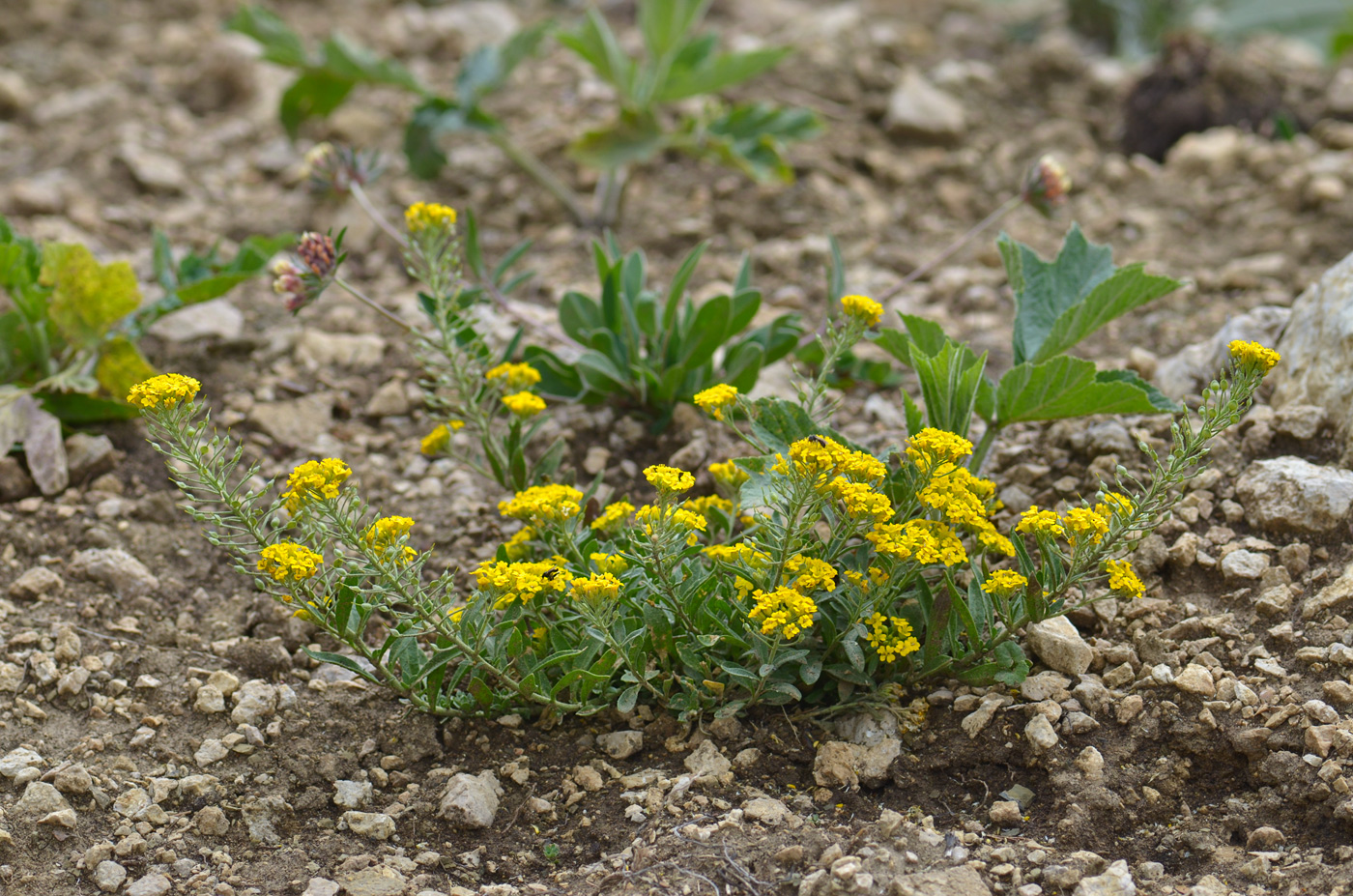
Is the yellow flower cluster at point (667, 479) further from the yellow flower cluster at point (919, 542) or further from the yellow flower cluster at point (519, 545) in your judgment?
the yellow flower cluster at point (519, 545)

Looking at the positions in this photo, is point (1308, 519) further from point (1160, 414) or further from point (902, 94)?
point (902, 94)

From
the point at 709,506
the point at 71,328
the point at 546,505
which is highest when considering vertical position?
the point at 546,505

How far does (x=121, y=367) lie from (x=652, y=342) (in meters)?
1.44

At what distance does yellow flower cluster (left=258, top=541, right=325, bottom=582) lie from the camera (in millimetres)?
2104

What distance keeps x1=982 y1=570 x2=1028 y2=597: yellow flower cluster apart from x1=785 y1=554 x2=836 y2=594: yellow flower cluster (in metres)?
0.30

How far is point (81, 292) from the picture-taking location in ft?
10.1

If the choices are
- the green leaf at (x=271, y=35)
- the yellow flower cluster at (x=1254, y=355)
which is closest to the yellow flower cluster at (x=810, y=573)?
the yellow flower cluster at (x=1254, y=355)

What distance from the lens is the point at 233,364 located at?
3.54 meters

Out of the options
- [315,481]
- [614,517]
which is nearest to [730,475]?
[614,517]

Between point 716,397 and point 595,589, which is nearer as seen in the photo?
point 595,589

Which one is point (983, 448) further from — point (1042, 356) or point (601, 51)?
point (601, 51)

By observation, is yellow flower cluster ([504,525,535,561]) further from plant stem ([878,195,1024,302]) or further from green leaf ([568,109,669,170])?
green leaf ([568,109,669,170])

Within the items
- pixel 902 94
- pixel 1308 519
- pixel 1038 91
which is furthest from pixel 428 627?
pixel 1038 91

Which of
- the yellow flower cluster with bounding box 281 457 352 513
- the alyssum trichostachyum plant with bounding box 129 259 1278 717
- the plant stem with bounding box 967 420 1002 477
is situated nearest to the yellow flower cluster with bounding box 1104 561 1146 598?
the alyssum trichostachyum plant with bounding box 129 259 1278 717
